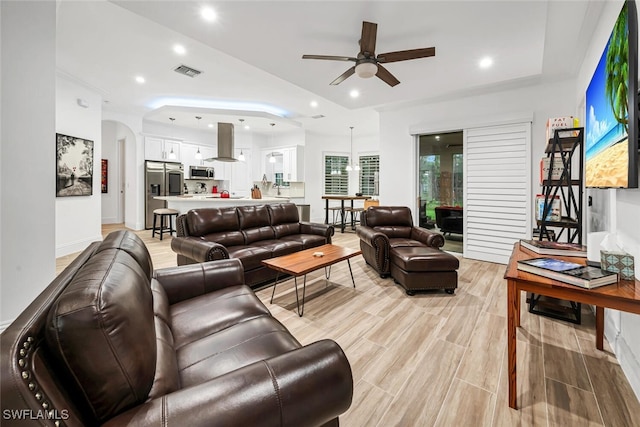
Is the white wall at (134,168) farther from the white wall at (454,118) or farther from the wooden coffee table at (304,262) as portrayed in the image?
the white wall at (454,118)

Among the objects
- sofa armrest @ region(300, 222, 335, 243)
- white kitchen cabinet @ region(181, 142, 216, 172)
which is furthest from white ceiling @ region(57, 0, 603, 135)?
white kitchen cabinet @ region(181, 142, 216, 172)

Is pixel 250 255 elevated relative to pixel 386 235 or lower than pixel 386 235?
lower

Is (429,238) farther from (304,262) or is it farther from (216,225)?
(216,225)

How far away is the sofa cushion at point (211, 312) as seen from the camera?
143 centimetres

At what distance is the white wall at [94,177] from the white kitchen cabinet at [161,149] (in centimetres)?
196

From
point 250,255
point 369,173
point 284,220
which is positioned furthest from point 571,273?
point 369,173

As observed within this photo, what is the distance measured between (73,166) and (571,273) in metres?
6.62

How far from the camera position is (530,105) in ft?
13.4

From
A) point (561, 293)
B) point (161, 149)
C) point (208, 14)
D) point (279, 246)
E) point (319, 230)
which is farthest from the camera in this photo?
point (161, 149)

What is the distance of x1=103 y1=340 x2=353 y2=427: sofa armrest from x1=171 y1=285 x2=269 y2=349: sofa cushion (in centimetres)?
62

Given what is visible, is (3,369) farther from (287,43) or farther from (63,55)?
(63,55)

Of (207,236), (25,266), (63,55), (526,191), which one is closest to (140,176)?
(63,55)

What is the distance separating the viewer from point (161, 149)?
24.3ft

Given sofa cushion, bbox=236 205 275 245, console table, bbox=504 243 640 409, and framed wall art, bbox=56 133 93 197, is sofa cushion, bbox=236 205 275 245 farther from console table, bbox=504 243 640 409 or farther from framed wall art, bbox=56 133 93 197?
framed wall art, bbox=56 133 93 197
